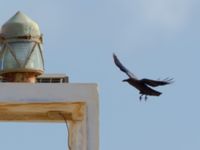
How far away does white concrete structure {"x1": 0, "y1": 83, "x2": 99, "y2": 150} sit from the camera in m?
5.16

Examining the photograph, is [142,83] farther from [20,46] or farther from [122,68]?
[20,46]

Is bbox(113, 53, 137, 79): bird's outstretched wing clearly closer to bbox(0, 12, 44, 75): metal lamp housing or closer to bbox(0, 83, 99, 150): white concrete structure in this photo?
bbox(0, 83, 99, 150): white concrete structure

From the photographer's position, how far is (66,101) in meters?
5.17

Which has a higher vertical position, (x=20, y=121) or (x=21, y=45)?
(x=21, y=45)

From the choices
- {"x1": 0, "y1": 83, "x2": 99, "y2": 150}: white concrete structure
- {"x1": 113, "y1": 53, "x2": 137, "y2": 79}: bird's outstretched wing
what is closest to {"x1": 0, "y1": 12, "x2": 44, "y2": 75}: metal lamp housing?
{"x1": 0, "y1": 83, "x2": 99, "y2": 150}: white concrete structure

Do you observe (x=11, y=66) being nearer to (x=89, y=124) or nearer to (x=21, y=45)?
(x=21, y=45)

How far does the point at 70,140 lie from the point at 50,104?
28cm

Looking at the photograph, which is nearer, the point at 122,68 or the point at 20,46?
the point at 122,68

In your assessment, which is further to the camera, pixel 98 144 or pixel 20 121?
pixel 20 121

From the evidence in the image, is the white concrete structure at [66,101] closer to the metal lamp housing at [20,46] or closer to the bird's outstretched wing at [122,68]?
the bird's outstretched wing at [122,68]

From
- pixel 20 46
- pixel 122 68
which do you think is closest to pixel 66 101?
pixel 122 68

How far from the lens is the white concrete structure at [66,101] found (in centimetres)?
516

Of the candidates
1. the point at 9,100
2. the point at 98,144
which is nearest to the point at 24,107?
the point at 9,100

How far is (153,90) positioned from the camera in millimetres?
5102
